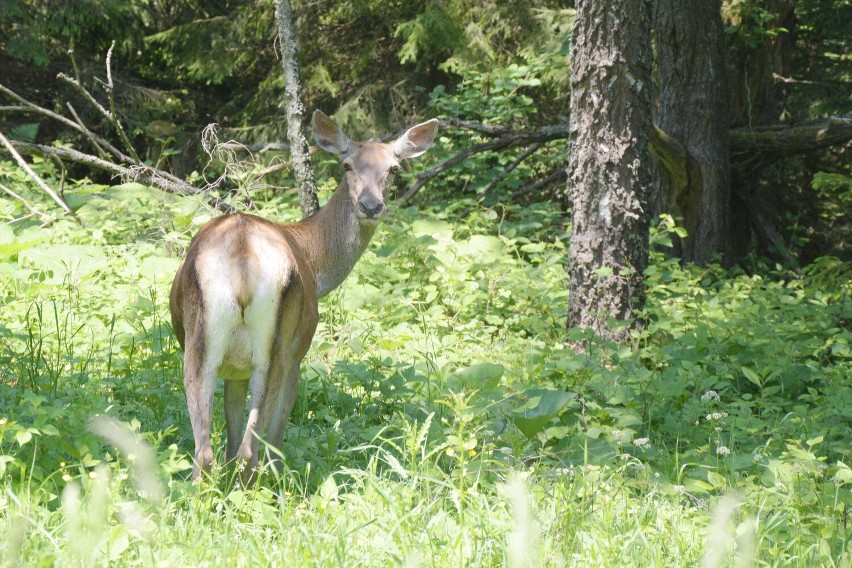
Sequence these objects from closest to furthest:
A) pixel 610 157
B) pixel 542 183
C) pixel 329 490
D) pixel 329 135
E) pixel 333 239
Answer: pixel 329 490 < pixel 333 239 < pixel 329 135 < pixel 610 157 < pixel 542 183

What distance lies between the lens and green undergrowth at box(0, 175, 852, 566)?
134 inches

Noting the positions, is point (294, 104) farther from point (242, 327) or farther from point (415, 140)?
point (242, 327)

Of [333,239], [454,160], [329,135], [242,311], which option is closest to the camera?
[242,311]

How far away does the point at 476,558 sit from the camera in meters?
3.21

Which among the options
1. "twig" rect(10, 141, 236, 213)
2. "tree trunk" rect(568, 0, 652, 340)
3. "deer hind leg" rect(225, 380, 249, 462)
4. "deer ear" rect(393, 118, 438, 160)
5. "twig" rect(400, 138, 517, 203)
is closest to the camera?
"deer hind leg" rect(225, 380, 249, 462)

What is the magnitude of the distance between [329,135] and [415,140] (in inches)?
24.0

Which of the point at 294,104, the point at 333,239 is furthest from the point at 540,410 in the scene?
the point at 294,104

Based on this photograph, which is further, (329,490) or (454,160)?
(454,160)

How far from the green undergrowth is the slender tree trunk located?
2.93 ft

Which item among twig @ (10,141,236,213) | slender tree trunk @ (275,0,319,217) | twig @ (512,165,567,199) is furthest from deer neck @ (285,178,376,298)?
twig @ (512,165,567,199)

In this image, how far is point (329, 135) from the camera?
6.64 m

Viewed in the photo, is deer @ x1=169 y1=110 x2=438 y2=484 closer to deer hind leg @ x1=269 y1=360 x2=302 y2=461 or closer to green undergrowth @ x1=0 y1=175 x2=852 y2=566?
deer hind leg @ x1=269 y1=360 x2=302 y2=461

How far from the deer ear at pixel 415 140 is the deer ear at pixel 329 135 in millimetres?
341

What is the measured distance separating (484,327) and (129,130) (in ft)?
29.7
